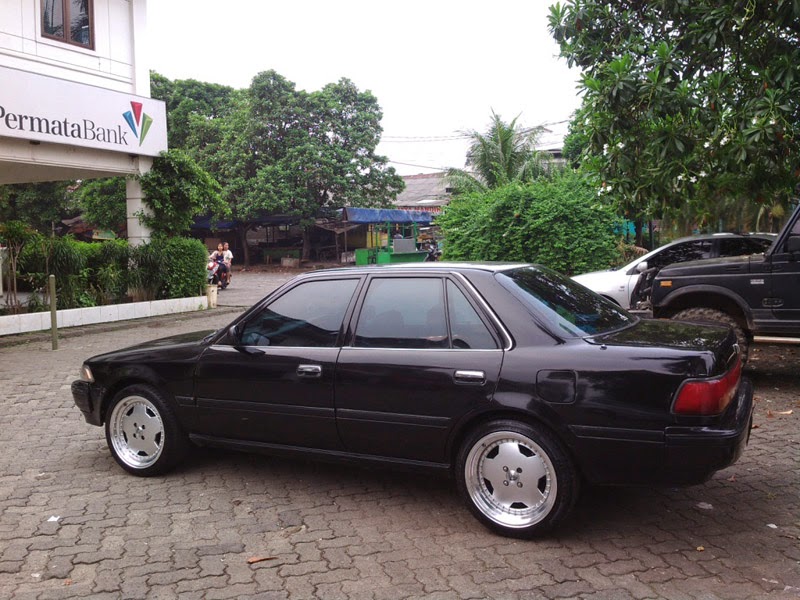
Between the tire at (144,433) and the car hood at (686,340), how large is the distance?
9.75ft

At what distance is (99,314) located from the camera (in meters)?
14.1

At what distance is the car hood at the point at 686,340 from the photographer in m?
3.65

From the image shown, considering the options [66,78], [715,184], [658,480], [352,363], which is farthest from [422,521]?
[66,78]

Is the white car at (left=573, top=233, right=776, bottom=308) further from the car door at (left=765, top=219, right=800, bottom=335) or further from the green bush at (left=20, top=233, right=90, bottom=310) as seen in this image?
the green bush at (left=20, top=233, right=90, bottom=310)

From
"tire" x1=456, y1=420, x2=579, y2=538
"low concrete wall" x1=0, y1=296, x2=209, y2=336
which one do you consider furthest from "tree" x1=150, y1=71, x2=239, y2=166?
"tire" x1=456, y1=420, x2=579, y2=538

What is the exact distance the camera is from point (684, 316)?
7.70 metres

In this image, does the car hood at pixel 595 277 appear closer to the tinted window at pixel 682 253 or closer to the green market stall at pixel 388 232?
the tinted window at pixel 682 253

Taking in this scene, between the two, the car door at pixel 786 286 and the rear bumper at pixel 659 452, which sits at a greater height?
the car door at pixel 786 286

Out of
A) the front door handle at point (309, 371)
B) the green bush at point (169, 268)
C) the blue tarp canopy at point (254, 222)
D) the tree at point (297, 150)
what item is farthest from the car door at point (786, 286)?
the blue tarp canopy at point (254, 222)

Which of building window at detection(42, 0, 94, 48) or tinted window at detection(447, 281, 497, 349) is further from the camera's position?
building window at detection(42, 0, 94, 48)

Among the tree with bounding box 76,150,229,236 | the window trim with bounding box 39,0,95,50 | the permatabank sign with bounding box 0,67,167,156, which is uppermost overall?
the window trim with bounding box 39,0,95,50

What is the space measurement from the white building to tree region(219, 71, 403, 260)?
1824cm

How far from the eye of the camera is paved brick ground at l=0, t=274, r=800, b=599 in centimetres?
341

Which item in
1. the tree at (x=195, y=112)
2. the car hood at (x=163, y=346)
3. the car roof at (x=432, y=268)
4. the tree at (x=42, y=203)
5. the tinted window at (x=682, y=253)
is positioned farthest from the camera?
the tree at (x=195, y=112)
